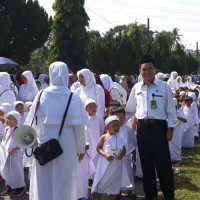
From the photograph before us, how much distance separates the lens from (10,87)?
9656 millimetres

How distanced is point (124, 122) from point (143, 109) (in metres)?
0.98

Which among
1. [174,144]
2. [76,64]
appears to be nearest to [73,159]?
[174,144]

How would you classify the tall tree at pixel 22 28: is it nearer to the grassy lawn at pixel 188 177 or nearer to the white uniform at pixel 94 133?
the grassy lawn at pixel 188 177

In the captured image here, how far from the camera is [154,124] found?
19.8 ft

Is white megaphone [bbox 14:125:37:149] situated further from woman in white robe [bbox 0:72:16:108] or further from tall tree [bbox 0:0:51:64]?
tall tree [bbox 0:0:51:64]

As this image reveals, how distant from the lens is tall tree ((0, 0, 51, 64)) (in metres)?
27.1

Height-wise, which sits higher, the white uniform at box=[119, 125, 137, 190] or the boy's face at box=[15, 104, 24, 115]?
the boy's face at box=[15, 104, 24, 115]

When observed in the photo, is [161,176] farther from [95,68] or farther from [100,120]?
[95,68]

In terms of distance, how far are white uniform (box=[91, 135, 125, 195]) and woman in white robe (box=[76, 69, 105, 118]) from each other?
50.9 inches

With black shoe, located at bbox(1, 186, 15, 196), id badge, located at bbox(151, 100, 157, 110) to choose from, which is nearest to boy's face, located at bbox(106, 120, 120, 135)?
id badge, located at bbox(151, 100, 157, 110)

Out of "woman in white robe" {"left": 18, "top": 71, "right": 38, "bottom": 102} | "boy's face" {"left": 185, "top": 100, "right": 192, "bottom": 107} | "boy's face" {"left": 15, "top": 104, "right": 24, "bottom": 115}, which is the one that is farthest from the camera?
"boy's face" {"left": 185, "top": 100, "right": 192, "bottom": 107}

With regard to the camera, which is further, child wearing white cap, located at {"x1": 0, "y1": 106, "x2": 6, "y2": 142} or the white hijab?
child wearing white cap, located at {"x1": 0, "y1": 106, "x2": 6, "y2": 142}

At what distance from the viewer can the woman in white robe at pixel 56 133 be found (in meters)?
4.85

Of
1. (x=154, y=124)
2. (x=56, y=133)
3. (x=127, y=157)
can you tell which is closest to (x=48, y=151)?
(x=56, y=133)
